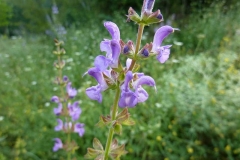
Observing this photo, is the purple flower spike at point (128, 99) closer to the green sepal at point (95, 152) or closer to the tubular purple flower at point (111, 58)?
the tubular purple flower at point (111, 58)

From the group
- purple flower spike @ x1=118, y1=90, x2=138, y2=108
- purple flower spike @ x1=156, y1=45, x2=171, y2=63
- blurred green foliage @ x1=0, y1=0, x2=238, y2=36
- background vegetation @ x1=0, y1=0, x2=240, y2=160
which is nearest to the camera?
purple flower spike @ x1=118, y1=90, x2=138, y2=108

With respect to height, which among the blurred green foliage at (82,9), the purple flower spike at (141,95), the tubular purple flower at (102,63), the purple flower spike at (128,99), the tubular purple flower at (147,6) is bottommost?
the blurred green foliage at (82,9)

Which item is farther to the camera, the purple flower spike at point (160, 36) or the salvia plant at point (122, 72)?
the purple flower spike at point (160, 36)

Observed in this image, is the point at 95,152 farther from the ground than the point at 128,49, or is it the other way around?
the point at 128,49

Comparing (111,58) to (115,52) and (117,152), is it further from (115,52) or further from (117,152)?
(117,152)

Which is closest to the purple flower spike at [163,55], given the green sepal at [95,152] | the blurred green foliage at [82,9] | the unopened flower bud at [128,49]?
the unopened flower bud at [128,49]

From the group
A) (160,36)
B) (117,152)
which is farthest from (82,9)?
(117,152)

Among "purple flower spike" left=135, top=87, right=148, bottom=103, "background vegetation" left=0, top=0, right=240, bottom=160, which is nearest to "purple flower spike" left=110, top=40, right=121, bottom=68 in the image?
"purple flower spike" left=135, top=87, right=148, bottom=103

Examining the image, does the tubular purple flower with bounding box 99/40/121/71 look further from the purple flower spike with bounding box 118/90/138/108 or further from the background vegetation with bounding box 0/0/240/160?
the background vegetation with bounding box 0/0/240/160

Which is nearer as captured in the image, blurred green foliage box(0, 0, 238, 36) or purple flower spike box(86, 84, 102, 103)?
purple flower spike box(86, 84, 102, 103)

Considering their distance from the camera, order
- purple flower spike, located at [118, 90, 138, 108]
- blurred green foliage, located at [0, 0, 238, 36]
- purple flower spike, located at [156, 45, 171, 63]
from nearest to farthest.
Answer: purple flower spike, located at [118, 90, 138, 108] < purple flower spike, located at [156, 45, 171, 63] < blurred green foliage, located at [0, 0, 238, 36]

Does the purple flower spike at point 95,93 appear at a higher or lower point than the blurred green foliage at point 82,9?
higher
